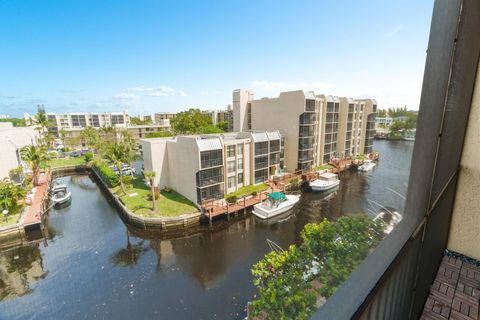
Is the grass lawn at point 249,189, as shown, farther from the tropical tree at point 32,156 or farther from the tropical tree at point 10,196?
the tropical tree at point 32,156

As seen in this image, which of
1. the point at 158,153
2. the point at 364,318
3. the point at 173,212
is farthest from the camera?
the point at 158,153

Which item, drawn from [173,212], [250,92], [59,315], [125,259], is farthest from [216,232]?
[250,92]

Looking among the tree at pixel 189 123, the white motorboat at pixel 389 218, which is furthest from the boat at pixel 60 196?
the white motorboat at pixel 389 218

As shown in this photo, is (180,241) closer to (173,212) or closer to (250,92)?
(173,212)

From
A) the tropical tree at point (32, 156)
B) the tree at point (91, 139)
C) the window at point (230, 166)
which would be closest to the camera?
the window at point (230, 166)

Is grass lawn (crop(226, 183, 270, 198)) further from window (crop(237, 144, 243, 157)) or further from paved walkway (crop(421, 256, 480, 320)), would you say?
paved walkway (crop(421, 256, 480, 320))

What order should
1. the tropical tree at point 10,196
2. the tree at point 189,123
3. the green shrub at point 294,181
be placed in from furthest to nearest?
1. the tree at point 189,123
2. the green shrub at point 294,181
3. the tropical tree at point 10,196
